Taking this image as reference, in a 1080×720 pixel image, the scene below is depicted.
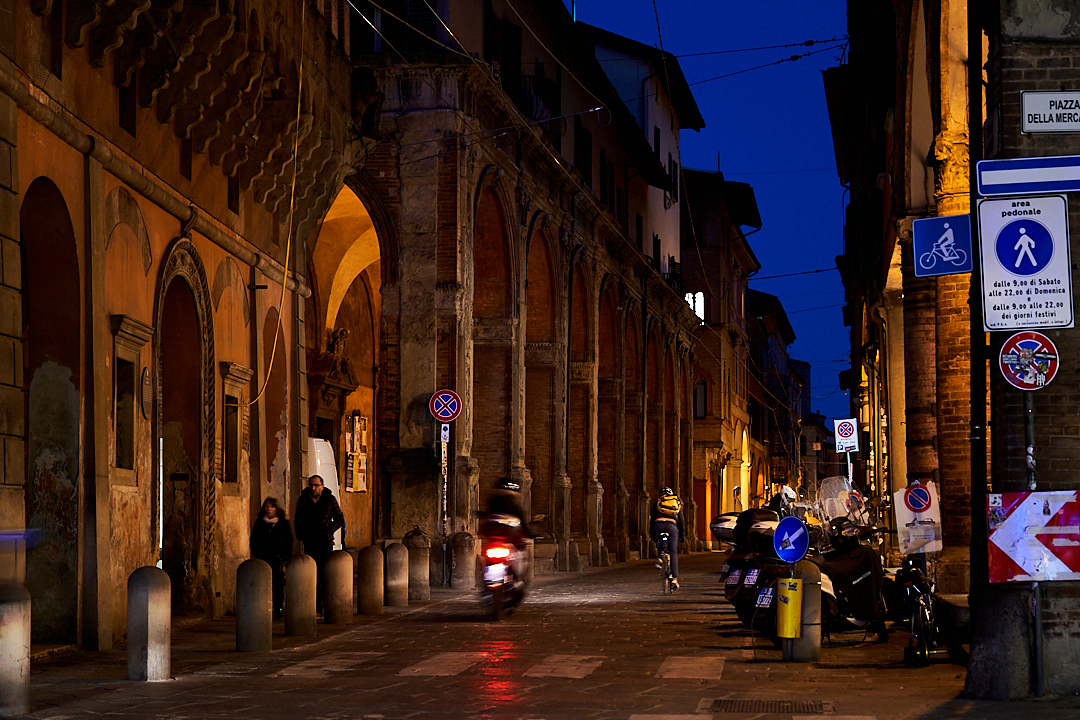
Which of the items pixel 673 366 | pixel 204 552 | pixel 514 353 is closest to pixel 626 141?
pixel 673 366

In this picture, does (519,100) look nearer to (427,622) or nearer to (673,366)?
(427,622)

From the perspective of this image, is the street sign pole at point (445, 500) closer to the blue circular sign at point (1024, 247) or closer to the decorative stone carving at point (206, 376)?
the decorative stone carving at point (206, 376)

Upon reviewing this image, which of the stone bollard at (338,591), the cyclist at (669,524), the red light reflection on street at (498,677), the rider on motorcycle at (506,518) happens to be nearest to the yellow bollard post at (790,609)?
the red light reflection on street at (498,677)

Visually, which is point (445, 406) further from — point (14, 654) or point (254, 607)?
point (14, 654)

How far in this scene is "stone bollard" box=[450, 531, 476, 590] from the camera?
22.3 m

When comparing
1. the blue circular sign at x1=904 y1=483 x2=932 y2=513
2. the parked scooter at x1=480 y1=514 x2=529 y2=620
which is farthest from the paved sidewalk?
the blue circular sign at x1=904 y1=483 x2=932 y2=513

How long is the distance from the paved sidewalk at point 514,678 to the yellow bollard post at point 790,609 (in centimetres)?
31

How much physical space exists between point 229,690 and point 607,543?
2938 centimetres

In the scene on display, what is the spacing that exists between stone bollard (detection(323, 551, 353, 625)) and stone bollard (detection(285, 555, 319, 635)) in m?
1.15

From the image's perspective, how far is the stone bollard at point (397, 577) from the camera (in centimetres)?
1748

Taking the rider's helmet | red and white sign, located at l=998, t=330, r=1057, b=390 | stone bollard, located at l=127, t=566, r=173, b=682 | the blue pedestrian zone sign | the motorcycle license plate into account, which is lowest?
the motorcycle license plate

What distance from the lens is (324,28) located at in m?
18.2

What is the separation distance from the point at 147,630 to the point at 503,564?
6721 mm

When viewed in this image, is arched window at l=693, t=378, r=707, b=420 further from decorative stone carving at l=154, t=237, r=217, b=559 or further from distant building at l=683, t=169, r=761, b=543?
decorative stone carving at l=154, t=237, r=217, b=559
